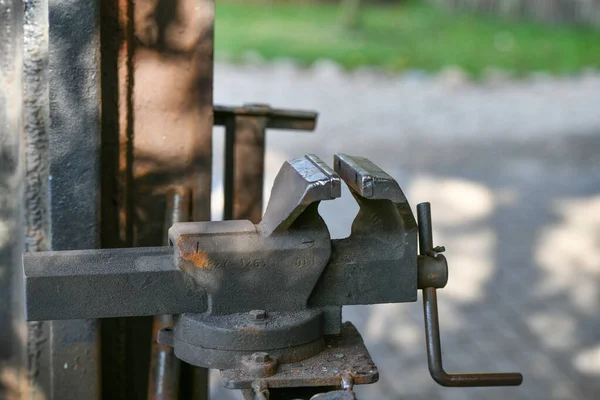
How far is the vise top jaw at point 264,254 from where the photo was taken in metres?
1.67

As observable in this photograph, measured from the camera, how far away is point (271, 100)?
1041cm

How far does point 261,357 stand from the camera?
1.63 metres

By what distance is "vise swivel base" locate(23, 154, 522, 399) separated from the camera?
1.63m

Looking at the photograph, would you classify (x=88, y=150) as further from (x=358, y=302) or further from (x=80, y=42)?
(x=358, y=302)

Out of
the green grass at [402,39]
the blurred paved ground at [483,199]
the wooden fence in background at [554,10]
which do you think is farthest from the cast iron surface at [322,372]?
the wooden fence in background at [554,10]

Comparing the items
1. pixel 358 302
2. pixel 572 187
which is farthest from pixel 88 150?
pixel 572 187

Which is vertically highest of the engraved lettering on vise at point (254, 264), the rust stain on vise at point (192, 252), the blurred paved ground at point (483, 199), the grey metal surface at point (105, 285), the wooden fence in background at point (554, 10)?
the wooden fence in background at point (554, 10)

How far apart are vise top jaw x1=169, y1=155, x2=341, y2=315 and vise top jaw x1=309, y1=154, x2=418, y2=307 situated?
0.05m

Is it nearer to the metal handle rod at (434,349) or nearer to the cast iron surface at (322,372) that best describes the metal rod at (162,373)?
the cast iron surface at (322,372)

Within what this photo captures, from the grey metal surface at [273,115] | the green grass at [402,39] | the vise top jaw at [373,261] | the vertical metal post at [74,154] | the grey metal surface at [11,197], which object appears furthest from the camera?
the green grass at [402,39]

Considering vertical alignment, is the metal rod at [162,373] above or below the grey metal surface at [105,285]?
below

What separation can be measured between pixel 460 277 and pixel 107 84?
4532 millimetres

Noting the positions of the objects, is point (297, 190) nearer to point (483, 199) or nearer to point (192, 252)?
point (192, 252)

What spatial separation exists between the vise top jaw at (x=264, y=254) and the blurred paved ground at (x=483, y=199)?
9.93ft
